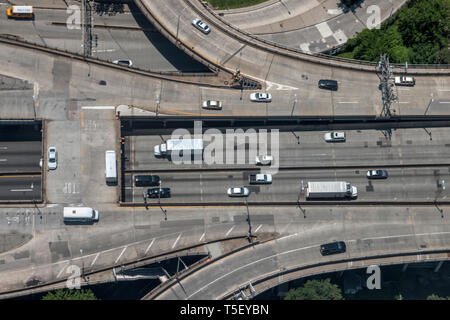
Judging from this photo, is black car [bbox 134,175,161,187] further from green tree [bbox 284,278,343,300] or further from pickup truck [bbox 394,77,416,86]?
pickup truck [bbox 394,77,416,86]

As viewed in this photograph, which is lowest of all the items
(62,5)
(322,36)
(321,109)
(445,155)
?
(445,155)

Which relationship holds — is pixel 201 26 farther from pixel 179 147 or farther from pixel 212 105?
pixel 179 147

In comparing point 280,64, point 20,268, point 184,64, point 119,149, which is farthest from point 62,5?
point 20,268

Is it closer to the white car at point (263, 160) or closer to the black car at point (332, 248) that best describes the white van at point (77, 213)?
the white car at point (263, 160)

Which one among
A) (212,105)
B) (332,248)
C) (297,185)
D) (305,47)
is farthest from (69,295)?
(305,47)

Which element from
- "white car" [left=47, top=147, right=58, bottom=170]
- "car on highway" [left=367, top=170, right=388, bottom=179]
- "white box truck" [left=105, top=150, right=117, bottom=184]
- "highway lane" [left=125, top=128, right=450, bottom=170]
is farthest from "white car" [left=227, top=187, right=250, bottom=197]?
"white car" [left=47, top=147, right=58, bottom=170]

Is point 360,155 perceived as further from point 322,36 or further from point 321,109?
point 322,36
